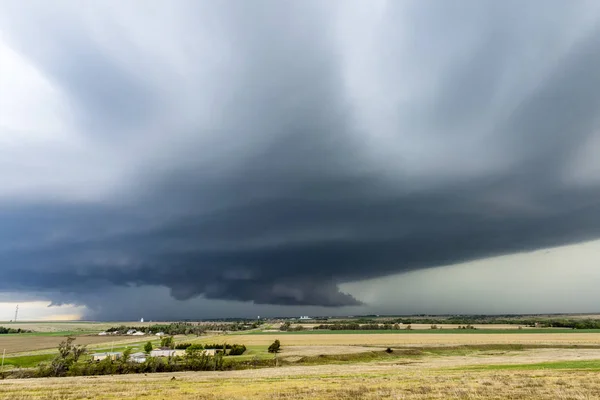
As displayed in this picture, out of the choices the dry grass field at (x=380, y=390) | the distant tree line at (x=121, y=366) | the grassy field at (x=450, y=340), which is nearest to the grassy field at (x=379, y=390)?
the dry grass field at (x=380, y=390)

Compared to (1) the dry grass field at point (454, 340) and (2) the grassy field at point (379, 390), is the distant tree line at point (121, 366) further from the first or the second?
(1) the dry grass field at point (454, 340)

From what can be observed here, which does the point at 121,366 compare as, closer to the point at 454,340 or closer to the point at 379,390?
the point at 379,390

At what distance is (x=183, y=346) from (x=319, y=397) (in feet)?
371

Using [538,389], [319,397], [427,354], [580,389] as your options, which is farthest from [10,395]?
[427,354]

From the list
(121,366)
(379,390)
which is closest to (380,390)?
(379,390)

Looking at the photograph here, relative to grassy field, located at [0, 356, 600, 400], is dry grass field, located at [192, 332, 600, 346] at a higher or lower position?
lower

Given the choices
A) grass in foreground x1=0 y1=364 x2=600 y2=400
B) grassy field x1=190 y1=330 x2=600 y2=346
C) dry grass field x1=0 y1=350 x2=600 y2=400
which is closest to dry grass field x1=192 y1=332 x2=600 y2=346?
grassy field x1=190 y1=330 x2=600 y2=346

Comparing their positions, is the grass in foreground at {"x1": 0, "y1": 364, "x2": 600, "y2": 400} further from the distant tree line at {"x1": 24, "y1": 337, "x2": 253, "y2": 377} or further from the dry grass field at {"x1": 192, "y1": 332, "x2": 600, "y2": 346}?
the dry grass field at {"x1": 192, "y1": 332, "x2": 600, "y2": 346}

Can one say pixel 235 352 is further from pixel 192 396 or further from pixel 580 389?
pixel 580 389

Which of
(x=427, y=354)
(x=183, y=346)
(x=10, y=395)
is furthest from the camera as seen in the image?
(x=183, y=346)

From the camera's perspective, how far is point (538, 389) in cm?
3688

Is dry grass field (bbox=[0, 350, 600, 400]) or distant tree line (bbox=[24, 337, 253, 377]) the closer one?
dry grass field (bbox=[0, 350, 600, 400])

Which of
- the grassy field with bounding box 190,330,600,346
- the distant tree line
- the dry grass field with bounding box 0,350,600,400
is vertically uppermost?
the dry grass field with bounding box 0,350,600,400

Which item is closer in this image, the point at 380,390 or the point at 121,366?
the point at 380,390
